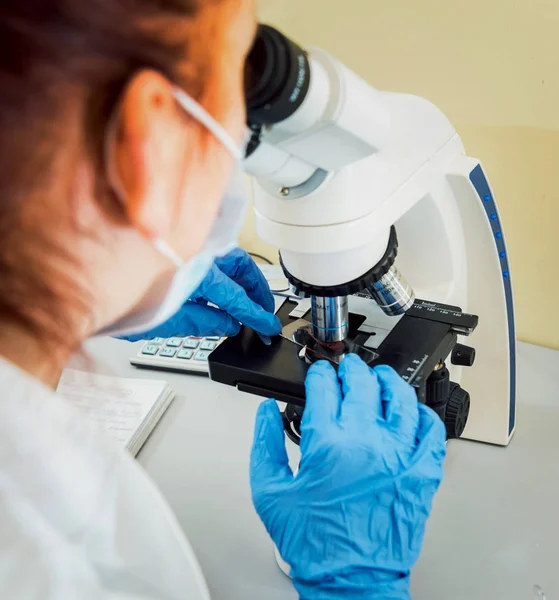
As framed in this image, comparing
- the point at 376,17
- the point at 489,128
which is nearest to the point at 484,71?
the point at 489,128

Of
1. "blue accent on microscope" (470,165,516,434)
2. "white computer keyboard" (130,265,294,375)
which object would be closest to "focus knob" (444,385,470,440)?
"blue accent on microscope" (470,165,516,434)

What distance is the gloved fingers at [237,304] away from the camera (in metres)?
0.71

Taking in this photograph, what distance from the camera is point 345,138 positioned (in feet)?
1.47

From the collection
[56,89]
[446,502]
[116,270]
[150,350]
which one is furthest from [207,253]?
[150,350]

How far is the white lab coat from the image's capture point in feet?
1.17

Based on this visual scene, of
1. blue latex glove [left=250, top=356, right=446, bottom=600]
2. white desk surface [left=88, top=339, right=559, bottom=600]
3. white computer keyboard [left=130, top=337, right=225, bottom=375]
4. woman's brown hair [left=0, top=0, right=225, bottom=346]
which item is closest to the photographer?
woman's brown hair [left=0, top=0, right=225, bottom=346]

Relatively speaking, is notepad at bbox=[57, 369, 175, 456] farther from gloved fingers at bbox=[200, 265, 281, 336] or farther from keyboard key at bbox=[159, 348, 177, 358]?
gloved fingers at bbox=[200, 265, 281, 336]

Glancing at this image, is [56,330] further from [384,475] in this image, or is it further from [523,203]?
[523,203]

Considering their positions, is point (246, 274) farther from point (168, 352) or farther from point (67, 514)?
point (67, 514)

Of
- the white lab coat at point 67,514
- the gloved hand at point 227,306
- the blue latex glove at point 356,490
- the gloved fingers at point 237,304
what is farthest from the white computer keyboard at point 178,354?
the white lab coat at point 67,514

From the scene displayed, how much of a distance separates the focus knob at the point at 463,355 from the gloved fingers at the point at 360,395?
0.17 metres

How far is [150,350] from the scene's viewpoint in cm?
107

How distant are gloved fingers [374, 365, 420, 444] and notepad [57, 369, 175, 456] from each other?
0.45m

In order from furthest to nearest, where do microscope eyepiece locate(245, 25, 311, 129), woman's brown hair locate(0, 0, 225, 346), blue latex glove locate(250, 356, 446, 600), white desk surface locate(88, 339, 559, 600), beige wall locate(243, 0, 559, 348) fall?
beige wall locate(243, 0, 559, 348)
white desk surface locate(88, 339, 559, 600)
blue latex glove locate(250, 356, 446, 600)
microscope eyepiece locate(245, 25, 311, 129)
woman's brown hair locate(0, 0, 225, 346)
